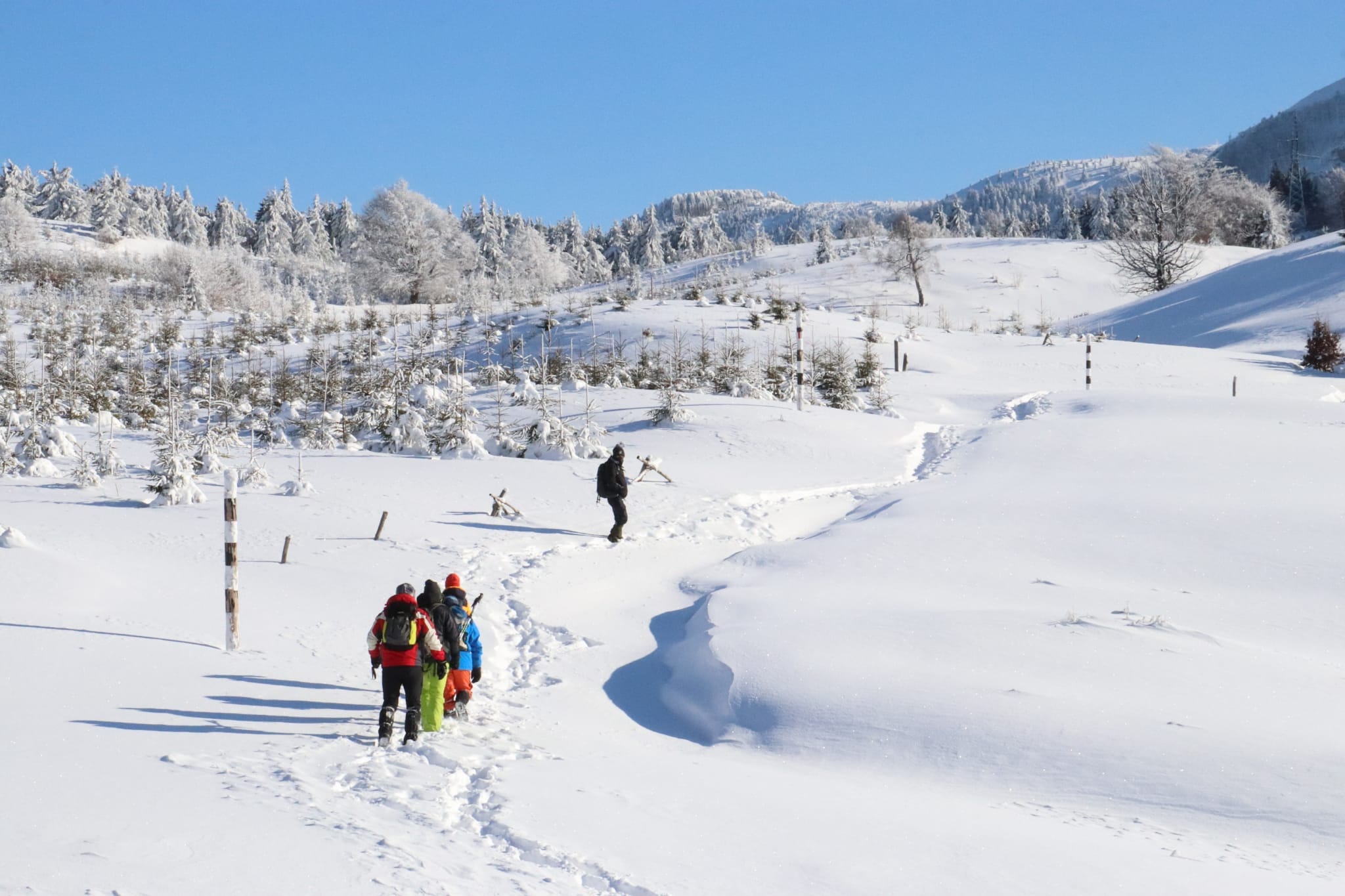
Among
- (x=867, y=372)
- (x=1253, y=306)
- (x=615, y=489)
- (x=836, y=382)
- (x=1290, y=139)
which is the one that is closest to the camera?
(x=615, y=489)

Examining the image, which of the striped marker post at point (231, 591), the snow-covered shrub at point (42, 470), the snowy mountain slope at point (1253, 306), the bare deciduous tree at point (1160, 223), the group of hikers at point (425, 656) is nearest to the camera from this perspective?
the group of hikers at point (425, 656)

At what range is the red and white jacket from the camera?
683 centimetres

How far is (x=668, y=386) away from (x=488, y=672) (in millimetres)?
13435

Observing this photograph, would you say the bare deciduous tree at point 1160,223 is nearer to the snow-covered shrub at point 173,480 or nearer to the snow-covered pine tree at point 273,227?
the snow-covered shrub at point 173,480

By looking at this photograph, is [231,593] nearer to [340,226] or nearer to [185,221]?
[185,221]

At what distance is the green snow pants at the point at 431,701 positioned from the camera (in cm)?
702

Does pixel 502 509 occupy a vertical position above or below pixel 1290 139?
below

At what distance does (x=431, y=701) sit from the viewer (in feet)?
23.2

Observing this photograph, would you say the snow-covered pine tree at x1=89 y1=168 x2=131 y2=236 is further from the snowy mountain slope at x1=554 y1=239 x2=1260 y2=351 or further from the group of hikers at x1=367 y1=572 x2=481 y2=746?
the group of hikers at x1=367 y1=572 x2=481 y2=746

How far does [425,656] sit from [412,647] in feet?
0.56

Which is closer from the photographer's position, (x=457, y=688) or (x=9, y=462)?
(x=457, y=688)

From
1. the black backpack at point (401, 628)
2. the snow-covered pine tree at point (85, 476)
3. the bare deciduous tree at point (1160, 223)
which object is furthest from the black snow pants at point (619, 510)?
the bare deciduous tree at point (1160, 223)

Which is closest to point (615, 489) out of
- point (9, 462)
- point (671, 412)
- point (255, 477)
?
point (255, 477)

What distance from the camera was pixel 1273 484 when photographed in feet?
44.7
